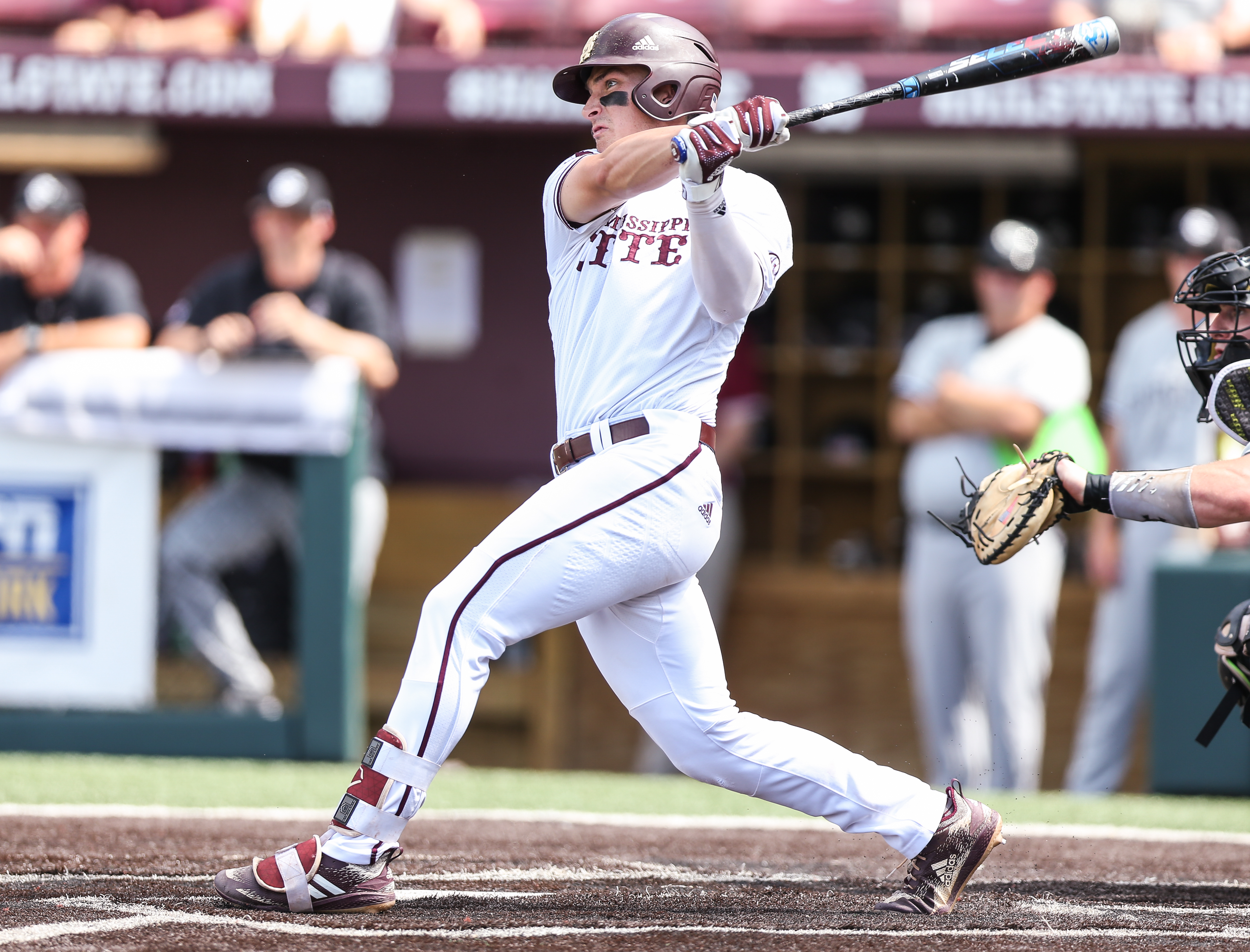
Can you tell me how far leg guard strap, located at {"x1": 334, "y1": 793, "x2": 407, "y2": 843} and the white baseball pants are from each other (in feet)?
0.12

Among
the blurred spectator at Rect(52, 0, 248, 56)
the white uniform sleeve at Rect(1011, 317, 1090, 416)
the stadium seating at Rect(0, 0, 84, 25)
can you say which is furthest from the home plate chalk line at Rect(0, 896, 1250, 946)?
the stadium seating at Rect(0, 0, 84, 25)

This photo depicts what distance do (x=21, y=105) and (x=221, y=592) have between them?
3145mm

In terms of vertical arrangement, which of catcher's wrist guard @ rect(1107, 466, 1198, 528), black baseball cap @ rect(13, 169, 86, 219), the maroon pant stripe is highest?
black baseball cap @ rect(13, 169, 86, 219)

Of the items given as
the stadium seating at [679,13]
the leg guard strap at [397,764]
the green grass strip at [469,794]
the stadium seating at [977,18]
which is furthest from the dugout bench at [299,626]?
the stadium seating at [977,18]

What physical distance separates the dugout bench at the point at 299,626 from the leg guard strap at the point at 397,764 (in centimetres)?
257

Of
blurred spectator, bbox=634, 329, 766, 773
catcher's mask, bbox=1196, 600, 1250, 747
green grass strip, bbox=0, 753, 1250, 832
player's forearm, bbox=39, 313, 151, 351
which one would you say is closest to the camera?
catcher's mask, bbox=1196, 600, 1250, 747

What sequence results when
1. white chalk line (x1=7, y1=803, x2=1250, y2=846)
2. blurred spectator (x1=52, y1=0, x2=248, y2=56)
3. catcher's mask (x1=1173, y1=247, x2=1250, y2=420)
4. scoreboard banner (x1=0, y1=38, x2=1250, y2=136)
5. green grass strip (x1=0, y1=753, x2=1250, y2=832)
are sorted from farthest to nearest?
blurred spectator (x1=52, y1=0, x2=248, y2=56) < scoreboard banner (x1=0, y1=38, x2=1250, y2=136) < green grass strip (x1=0, y1=753, x2=1250, y2=832) < white chalk line (x1=7, y1=803, x2=1250, y2=846) < catcher's mask (x1=1173, y1=247, x2=1250, y2=420)

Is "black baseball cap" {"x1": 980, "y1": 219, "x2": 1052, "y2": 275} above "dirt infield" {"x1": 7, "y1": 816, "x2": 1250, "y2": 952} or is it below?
above

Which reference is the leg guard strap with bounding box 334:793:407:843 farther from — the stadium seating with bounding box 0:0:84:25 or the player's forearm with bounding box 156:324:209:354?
the stadium seating with bounding box 0:0:84:25

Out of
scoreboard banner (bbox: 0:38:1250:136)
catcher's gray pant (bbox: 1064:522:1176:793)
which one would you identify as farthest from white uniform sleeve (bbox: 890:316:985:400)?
scoreboard banner (bbox: 0:38:1250:136)

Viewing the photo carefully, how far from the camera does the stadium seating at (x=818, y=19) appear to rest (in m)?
7.79

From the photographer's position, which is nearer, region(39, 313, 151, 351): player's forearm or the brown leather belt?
the brown leather belt

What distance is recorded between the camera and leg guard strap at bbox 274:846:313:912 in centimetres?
281

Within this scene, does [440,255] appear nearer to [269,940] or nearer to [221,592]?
[221,592]
